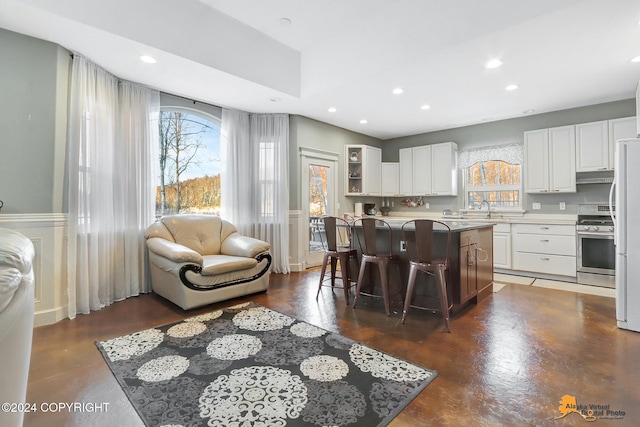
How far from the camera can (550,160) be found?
4797mm

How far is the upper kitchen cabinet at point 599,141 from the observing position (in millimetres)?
4250

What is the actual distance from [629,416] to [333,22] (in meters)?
3.92

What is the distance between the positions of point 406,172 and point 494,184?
5.51 ft

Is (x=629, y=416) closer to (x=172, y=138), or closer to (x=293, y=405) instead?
(x=293, y=405)

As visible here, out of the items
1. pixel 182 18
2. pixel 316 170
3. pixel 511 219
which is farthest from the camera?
pixel 316 170

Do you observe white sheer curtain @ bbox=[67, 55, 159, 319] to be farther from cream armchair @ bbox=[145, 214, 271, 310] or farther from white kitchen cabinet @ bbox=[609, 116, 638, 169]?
white kitchen cabinet @ bbox=[609, 116, 638, 169]

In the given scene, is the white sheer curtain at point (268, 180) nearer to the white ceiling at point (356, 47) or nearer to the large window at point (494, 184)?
the white ceiling at point (356, 47)

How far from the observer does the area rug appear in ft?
5.30

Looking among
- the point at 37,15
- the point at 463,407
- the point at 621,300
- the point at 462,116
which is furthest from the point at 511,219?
the point at 37,15

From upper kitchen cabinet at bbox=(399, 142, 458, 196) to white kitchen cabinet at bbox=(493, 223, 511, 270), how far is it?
1.17 meters

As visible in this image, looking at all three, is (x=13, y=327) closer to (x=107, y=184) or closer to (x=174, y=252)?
(x=174, y=252)

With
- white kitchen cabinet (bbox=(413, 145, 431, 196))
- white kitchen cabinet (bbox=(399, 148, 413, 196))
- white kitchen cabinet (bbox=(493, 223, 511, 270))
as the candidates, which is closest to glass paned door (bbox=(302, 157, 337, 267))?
white kitchen cabinet (bbox=(399, 148, 413, 196))

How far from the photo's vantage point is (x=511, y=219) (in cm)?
497

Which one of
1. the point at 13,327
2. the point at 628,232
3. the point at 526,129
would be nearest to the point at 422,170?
the point at 526,129
